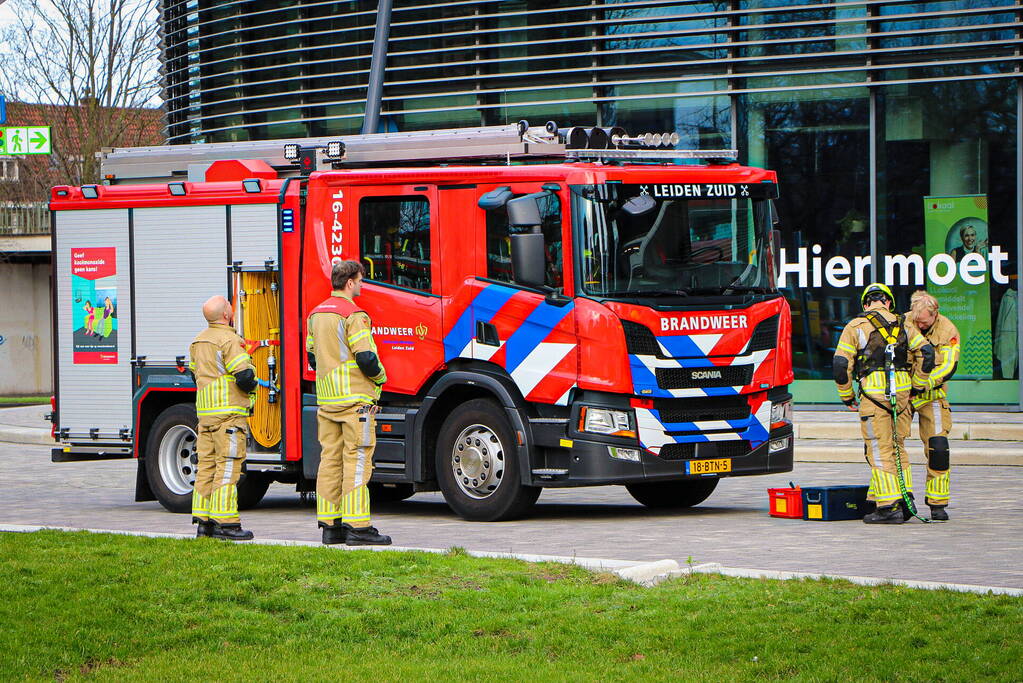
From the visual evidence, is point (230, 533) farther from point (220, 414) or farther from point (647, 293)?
point (647, 293)

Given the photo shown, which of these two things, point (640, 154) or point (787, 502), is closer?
point (787, 502)

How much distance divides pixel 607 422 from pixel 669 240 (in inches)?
57.6

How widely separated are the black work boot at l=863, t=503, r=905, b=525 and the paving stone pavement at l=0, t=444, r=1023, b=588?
0.08 meters

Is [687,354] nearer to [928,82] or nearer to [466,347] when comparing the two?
[466,347]

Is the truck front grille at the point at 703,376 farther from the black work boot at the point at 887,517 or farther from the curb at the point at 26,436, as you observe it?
the curb at the point at 26,436

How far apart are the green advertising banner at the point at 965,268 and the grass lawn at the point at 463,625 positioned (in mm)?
13698

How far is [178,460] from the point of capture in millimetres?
13781

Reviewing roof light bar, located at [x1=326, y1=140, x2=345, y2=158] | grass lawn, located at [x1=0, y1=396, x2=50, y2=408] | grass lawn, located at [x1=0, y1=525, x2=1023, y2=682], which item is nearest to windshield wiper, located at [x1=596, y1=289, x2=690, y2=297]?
roof light bar, located at [x1=326, y1=140, x2=345, y2=158]

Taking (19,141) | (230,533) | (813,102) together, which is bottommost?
(230,533)

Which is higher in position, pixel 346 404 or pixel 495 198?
pixel 495 198

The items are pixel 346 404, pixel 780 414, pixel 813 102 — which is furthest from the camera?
pixel 813 102

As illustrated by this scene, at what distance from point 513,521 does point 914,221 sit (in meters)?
11.1

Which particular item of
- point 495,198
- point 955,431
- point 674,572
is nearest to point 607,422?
point 495,198

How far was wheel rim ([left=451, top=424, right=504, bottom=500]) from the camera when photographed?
1227cm
